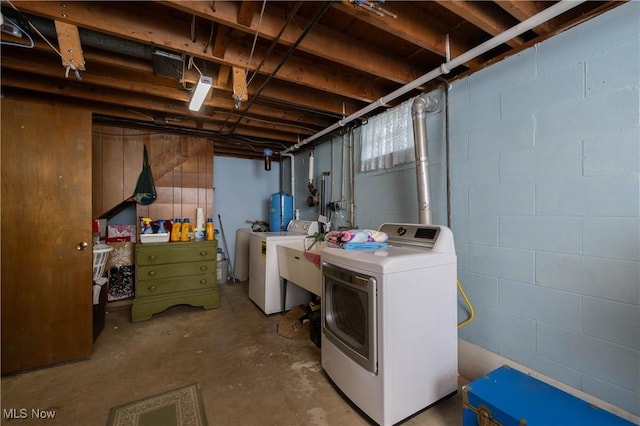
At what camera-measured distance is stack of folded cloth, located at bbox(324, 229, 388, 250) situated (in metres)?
1.75

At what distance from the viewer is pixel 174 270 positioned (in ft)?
9.91

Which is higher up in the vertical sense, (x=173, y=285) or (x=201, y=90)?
(x=201, y=90)

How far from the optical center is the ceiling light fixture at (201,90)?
6.23ft

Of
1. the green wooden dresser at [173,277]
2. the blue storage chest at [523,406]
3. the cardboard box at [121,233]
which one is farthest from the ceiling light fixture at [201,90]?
the blue storage chest at [523,406]

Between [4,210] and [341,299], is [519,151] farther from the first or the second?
[4,210]

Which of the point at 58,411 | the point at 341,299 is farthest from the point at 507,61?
the point at 58,411

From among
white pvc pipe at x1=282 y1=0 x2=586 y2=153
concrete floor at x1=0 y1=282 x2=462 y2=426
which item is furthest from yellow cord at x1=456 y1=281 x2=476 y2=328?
white pvc pipe at x1=282 y1=0 x2=586 y2=153

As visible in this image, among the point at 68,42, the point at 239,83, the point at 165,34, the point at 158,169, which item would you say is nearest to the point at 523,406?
the point at 239,83

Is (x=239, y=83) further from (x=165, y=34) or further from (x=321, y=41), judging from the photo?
(x=321, y=41)

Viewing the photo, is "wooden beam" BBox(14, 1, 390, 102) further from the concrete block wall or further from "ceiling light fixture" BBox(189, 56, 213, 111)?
the concrete block wall

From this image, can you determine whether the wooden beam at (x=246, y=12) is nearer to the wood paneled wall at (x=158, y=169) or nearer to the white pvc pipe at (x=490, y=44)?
the white pvc pipe at (x=490, y=44)

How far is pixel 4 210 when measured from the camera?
1886mm

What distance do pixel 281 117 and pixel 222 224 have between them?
2.42 meters

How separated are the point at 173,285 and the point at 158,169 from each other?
5.16 ft
